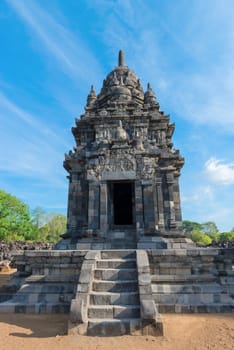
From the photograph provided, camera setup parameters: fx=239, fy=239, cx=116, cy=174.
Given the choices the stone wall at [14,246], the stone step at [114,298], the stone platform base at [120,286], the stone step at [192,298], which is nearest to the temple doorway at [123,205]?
the stone platform base at [120,286]

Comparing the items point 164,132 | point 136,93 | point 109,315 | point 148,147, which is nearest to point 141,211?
point 148,147

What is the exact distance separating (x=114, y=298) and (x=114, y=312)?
414mm

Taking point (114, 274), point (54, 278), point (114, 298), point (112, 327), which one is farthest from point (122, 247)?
point (112, 327)

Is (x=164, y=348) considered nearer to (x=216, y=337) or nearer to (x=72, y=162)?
(x=216, y=337)

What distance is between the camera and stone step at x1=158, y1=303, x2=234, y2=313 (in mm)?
6152

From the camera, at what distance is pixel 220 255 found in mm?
7406

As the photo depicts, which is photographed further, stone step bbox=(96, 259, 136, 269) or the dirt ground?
stone step bbox=(96, 259, 136, 269)

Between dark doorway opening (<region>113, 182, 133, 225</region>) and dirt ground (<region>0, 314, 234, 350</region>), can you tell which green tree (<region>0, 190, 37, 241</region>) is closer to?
dark doorway opening (<region>113, 182, 133, 225</region>)

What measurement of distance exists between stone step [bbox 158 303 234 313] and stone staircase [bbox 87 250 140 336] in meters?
1.07

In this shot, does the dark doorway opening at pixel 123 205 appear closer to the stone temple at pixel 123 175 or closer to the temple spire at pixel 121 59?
the stone temple at pixel 123 175

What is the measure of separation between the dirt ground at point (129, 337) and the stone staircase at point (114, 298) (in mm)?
227

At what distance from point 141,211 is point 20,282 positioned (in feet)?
18.1

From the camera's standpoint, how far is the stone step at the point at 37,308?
6.39 metres

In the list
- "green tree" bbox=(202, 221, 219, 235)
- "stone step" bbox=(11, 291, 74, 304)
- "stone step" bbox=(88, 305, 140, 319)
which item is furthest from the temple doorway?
"green tree" bbox=(202, 221, 219, 235)
